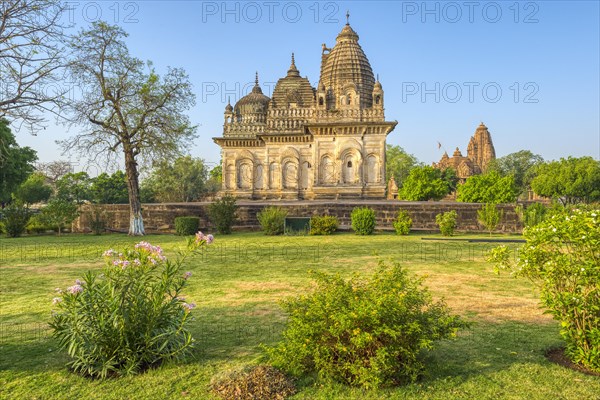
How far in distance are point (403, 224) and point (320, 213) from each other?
3857 mm

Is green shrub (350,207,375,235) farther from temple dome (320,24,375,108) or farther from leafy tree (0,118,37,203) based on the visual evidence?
leafy tree (0,118,37,203)

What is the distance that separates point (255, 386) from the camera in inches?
118

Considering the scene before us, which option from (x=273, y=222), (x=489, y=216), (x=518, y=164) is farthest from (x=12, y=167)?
(x=518, y=164)

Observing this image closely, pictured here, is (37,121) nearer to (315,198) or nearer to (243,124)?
Answer: (315,198)

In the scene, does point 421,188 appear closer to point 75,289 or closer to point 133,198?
point 133,198

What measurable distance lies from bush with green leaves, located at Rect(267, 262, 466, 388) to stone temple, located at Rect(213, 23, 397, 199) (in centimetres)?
2317

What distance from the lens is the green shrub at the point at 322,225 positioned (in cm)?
1574

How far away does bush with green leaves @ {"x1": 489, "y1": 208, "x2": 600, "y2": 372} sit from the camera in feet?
10.4

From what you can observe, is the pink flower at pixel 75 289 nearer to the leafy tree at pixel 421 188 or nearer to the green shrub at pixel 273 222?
the green shrub at pixel 273 222

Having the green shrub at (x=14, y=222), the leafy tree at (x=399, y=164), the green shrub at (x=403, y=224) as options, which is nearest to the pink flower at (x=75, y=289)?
the green shrub at (x=403, y=224)

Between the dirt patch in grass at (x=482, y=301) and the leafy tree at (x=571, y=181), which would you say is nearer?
the dirt patch in grass at (x=482, y=301)

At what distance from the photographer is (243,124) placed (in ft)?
103

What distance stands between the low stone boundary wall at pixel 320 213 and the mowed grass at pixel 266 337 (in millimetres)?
7902

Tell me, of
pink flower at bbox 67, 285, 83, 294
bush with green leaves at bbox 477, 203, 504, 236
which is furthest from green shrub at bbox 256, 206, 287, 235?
pink flower at bbox 67, 285, 83, 294
